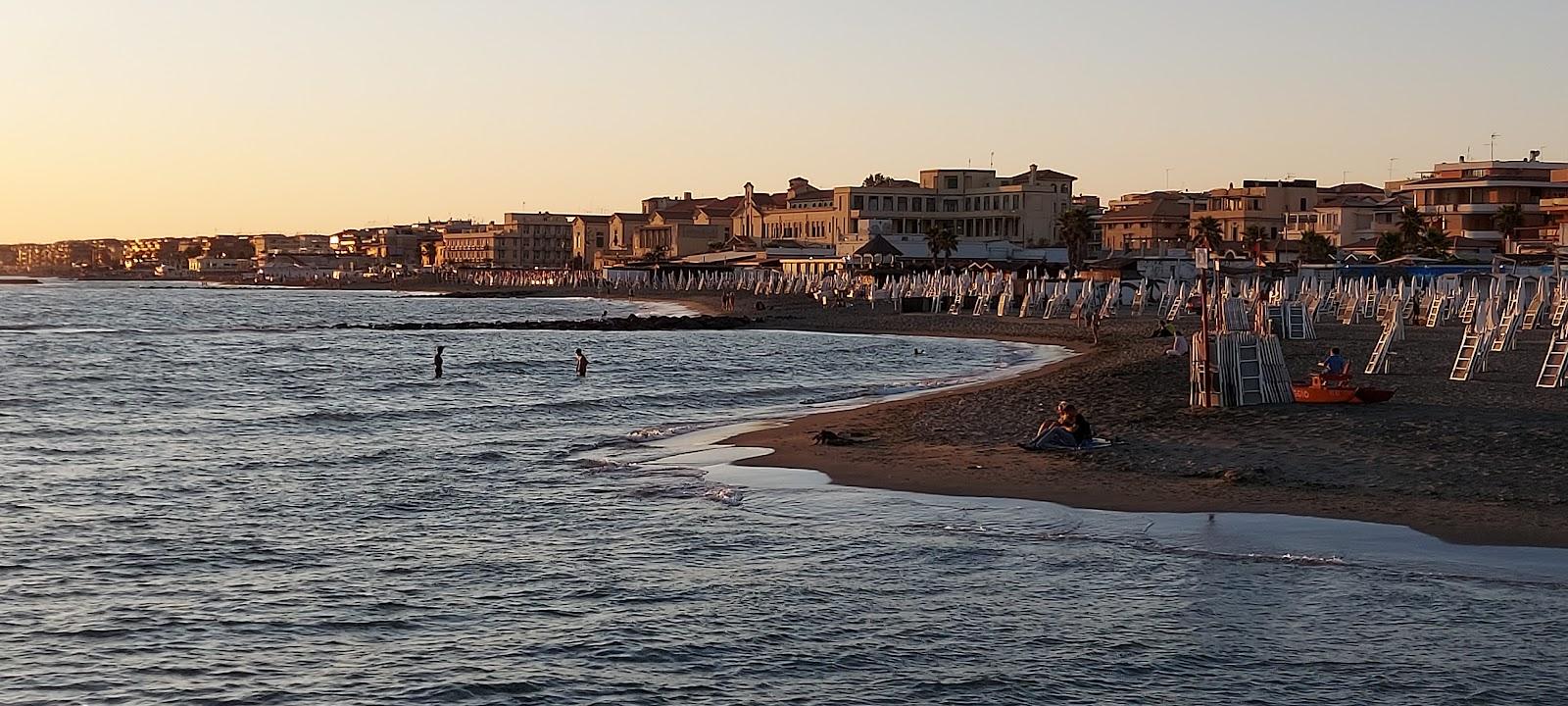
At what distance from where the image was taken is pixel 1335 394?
71.1 ft

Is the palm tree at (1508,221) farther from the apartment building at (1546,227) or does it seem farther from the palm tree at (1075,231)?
the palm tree at (1075,231)

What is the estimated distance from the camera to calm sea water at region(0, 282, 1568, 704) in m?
10.6

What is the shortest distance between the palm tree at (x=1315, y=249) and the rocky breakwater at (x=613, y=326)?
3521cm

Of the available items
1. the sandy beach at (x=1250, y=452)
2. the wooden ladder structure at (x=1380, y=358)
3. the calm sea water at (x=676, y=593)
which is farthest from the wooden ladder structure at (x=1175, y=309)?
the calm sea water at (x=676, y=593)

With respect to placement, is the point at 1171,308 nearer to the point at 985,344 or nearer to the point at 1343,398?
the point at 985,344

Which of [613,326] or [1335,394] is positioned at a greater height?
[1335,394]

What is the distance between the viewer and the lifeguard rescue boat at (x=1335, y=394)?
21688 millimetres

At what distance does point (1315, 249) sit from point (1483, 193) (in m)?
10.3

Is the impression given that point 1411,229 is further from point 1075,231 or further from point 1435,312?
point 1435,312

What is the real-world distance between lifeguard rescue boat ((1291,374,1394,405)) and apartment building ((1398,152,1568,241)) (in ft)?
236

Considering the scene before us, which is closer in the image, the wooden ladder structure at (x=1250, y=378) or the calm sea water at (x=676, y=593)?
the calm sea water at (x=676, y=593)

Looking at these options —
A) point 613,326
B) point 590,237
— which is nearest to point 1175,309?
point 613,326

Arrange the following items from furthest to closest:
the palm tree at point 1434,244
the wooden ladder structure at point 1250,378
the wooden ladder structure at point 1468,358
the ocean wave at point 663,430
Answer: the palm tree at point 1434,244 → the wooden ladder structure at point 1468,358 → the ocean wave at point 663,430 → the wooden ladder structure at point 1250,378

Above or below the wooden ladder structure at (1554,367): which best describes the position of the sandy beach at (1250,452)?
below
